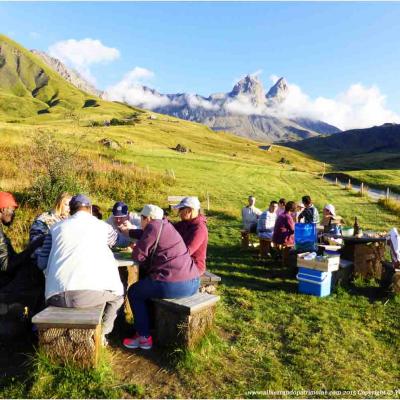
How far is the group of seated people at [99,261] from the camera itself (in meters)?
4.76

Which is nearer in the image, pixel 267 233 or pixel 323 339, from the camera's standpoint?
pixel 323 339

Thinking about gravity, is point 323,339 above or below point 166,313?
below

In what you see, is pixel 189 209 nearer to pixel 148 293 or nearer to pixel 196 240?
pixel 196 240

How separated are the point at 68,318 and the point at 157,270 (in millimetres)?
1333

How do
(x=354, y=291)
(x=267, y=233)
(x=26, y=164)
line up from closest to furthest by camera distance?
1. (x=354, y=291)
2. (x=267, y=233)
3. (x=26, y=164)

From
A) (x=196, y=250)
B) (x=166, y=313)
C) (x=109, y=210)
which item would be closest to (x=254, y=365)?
(x=166, y=313)

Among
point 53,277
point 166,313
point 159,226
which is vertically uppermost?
point 159,226

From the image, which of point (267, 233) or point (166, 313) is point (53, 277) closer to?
point (166, 313)

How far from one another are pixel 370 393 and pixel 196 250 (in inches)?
119

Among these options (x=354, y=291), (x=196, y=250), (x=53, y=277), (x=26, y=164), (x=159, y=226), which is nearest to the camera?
(x=53, y=277)

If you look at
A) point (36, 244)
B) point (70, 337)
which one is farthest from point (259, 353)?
point (36, 244)

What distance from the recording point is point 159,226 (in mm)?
5371

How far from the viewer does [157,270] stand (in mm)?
5438

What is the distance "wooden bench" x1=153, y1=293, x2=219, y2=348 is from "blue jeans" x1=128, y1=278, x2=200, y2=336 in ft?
0.29
